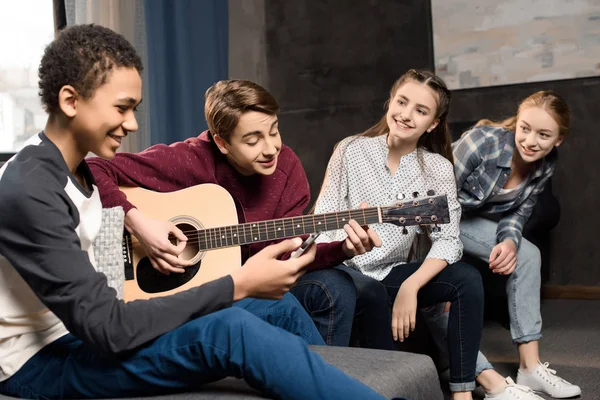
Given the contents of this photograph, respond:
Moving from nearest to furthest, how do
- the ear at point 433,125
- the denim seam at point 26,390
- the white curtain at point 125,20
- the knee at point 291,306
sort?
the denim seam at point 26,390 < the knee at point 291,306 < the ear at point 433,125 < the white curtain at point 125,20

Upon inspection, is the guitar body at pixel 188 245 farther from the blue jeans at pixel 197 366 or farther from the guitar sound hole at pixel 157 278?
the blue jeans at pixel 197 366

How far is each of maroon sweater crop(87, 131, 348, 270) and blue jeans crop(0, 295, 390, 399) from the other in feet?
2.57

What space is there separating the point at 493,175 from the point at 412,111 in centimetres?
49

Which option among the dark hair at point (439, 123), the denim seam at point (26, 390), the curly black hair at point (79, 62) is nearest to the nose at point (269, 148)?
the dark hair at point (439, 123)

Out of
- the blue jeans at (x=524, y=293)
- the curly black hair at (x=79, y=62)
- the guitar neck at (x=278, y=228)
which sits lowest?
the blue jeans at (x=524, y=293)

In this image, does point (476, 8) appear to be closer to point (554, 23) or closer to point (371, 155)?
point (554, 23)

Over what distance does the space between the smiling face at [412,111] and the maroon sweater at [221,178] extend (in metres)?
0.39

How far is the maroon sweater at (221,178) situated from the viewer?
221cm

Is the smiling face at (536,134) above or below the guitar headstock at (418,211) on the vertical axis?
above

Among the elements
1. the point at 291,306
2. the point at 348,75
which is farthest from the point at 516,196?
the point at 348,75

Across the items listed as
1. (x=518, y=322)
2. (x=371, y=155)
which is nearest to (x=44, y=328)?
(x=371, y=155)

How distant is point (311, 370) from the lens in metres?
1.36

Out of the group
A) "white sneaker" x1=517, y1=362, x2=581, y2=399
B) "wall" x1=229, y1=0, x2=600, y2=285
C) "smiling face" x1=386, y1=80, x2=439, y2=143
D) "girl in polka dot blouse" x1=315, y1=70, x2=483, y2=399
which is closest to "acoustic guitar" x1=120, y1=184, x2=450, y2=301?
"girl in polka dot blouse" x1=315, y1=70, x2=483, y2=399

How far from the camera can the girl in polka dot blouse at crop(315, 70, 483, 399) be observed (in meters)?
2.32
